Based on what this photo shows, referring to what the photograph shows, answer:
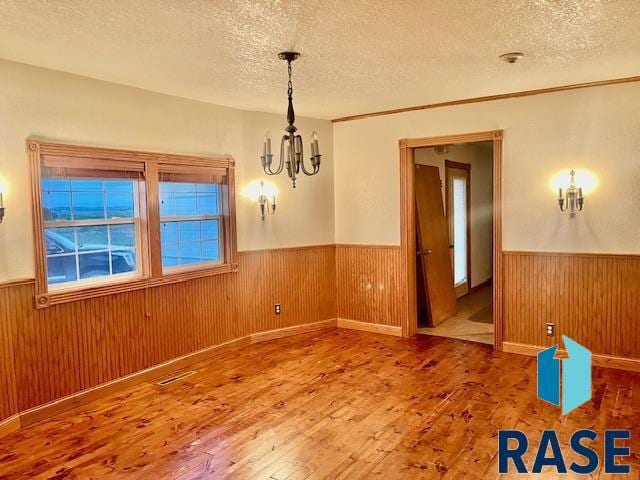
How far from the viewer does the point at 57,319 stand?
12.0 feet

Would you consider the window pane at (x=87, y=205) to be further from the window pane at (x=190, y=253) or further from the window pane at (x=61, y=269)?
the window pane at (x=190, y=253)

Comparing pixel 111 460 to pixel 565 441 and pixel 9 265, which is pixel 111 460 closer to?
pixel 9 265

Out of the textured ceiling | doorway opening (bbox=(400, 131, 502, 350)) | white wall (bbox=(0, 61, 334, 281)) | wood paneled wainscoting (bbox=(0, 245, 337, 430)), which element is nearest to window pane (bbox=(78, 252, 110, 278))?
wood paneled wainscoting (bbox=(0, 245, 337, 430))

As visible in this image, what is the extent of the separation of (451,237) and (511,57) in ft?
12.5

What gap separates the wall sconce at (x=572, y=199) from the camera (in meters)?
4.34

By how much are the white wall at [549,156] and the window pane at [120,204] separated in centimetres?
268

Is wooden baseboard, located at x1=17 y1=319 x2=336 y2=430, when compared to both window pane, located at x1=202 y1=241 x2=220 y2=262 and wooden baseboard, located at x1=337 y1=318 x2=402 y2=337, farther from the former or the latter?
window pane, located at x1=202 y1=241 x2=220 y2=262

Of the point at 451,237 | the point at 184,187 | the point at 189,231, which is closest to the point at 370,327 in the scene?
the point at 451,237

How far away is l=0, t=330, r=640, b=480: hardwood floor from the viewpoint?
9.41 ft

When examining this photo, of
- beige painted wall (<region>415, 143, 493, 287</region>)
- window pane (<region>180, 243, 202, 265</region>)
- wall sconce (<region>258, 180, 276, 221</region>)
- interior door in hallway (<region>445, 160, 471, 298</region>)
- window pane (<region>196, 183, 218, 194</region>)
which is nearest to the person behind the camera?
window pane (<region>180, 243, 202, 265</region>)

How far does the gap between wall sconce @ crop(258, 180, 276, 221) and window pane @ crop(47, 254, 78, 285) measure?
1996 millimetres

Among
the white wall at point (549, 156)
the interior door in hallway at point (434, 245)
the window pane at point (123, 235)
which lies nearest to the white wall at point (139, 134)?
the window pane at point (123, 235)

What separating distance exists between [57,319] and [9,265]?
0.54m

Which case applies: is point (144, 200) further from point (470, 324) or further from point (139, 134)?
point (470, 324)
